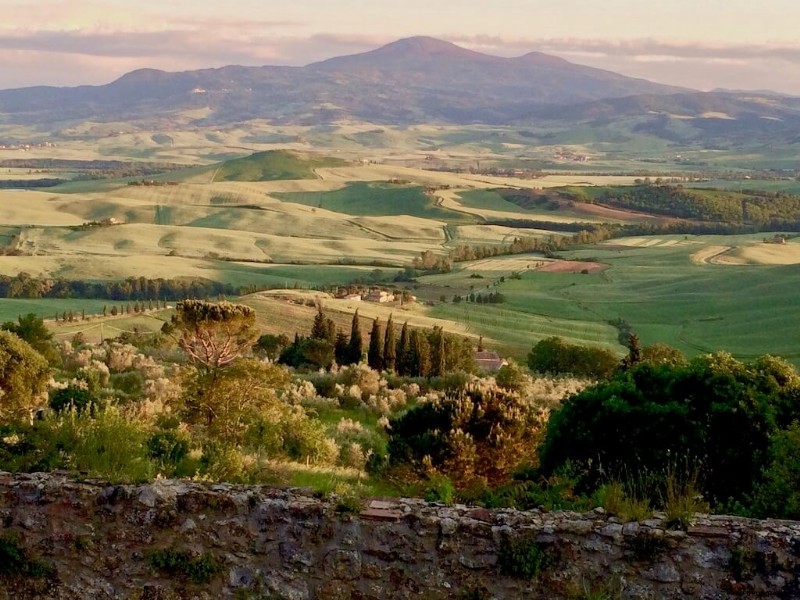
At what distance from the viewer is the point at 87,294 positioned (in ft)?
265

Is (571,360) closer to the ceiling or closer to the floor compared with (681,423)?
closer to the floor

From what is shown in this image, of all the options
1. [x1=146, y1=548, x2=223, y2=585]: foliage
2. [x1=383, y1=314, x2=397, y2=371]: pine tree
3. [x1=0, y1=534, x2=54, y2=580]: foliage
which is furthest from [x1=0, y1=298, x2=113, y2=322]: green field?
[x1=146, y1=548, x2=223, y2=585]: foliage

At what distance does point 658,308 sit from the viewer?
253 ft

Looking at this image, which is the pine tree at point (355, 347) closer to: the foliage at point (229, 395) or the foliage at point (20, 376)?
the foliage at point (20, 376)

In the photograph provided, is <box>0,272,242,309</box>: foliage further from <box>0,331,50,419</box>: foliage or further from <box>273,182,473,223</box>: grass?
<box>273,182,473,223</box>: grass

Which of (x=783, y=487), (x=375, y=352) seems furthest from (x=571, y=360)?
(x=783, y=487)

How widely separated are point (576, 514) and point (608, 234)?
124831 mm

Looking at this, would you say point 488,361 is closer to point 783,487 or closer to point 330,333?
point 330,333

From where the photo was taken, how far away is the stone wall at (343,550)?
7.61 metres

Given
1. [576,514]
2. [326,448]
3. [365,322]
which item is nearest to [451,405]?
[326,448]

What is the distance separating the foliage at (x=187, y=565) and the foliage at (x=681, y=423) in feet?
19.3

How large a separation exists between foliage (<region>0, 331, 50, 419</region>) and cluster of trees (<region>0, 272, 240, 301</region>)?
5409cm

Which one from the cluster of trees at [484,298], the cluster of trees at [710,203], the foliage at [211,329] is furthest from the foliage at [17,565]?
the cluster of trees at [710,203]

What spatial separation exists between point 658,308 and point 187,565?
2868 inches
